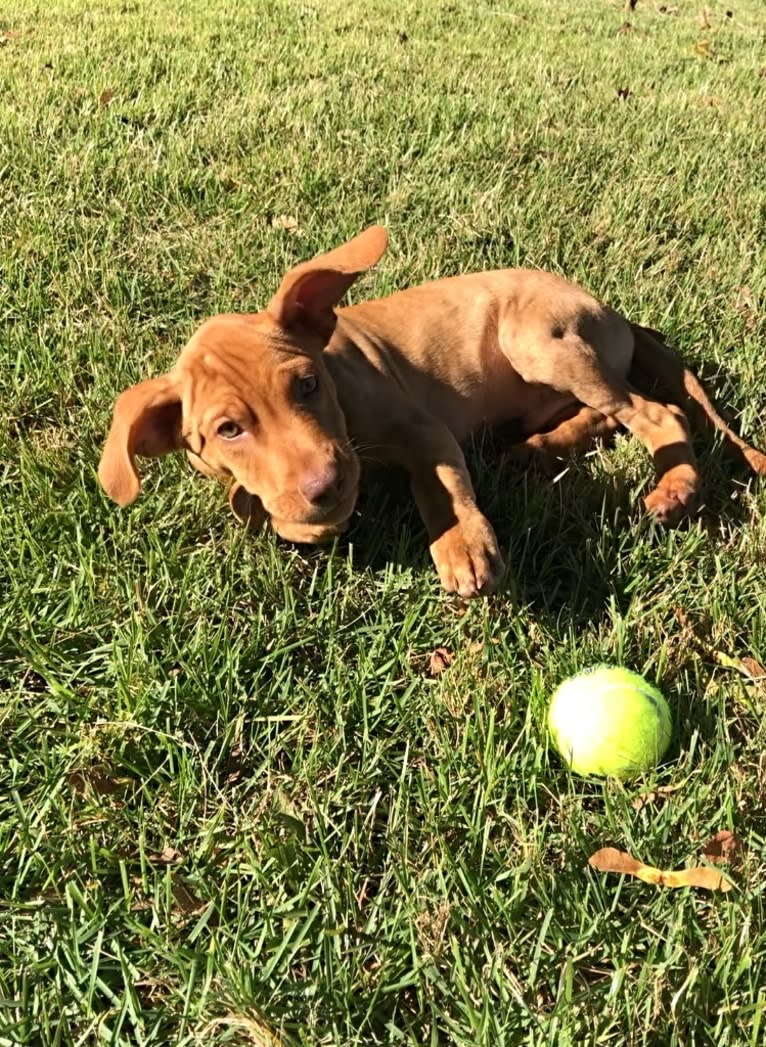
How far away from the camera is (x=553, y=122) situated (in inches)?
237

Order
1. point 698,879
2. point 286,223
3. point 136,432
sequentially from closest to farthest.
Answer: point 698,879, point 136,432, point 286,223

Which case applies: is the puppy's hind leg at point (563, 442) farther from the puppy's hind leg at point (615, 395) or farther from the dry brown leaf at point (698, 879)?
the dry brown leaf at point (698, 879)

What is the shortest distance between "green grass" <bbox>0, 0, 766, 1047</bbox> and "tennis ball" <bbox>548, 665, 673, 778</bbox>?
63 mm

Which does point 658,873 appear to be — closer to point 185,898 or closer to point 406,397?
point 185,898

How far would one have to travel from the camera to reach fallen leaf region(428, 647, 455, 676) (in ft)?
8.28

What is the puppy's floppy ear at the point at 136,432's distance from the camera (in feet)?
8.00

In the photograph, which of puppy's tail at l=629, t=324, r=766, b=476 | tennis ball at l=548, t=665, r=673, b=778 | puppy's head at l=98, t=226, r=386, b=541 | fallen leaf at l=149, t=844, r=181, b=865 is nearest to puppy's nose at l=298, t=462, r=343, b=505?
puppy's head at l=98, t=226, r=386, b=541

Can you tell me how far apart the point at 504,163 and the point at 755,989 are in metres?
4.80

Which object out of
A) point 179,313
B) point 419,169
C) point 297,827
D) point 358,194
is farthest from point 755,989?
point 419,169

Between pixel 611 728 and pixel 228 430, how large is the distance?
1342 mm

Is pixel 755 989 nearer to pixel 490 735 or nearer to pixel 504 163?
pixel 490 735

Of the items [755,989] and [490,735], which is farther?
[490,735]

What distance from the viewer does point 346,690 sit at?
8.00ft

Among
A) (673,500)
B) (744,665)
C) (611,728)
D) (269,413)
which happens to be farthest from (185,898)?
(673,500)
